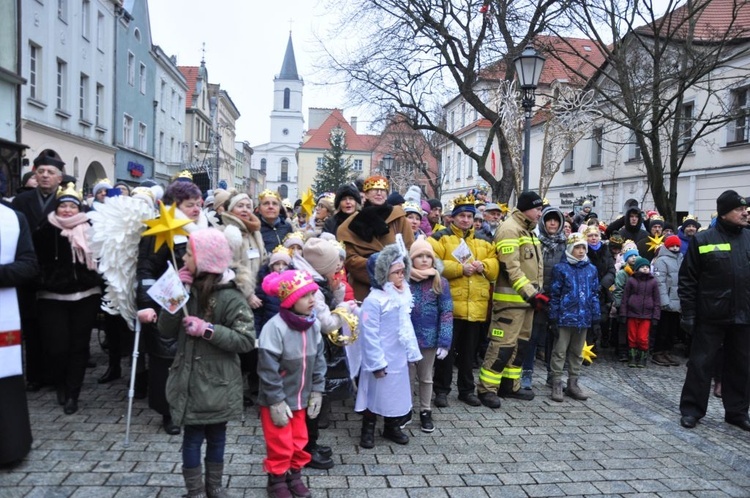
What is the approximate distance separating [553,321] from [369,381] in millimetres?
2638

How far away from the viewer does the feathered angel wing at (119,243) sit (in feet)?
15.5

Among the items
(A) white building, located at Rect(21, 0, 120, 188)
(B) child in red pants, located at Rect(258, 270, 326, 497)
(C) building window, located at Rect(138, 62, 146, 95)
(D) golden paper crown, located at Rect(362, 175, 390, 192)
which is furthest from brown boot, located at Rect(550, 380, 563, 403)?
(C) building window, located at Rect(138, 62, 146, 95)

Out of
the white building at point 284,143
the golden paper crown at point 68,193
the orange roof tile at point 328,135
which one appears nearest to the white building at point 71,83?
the golden paper crown at point 68,193

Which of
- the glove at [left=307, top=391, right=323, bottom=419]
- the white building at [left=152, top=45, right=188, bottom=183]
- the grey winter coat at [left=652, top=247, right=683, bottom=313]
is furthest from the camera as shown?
the white building at [left=152, top=45, right=188, bottom=183]

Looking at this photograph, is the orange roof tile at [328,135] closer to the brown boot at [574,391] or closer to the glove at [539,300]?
the brown boot at [574,391]

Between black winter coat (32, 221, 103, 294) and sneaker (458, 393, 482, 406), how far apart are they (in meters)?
3.76

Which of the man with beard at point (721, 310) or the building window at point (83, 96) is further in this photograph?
the building window at point (83, 96)

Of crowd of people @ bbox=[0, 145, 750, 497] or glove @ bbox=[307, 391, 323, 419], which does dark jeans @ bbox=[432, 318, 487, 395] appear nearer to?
crowd of people @ bbox=[0, 145, 750, 497]

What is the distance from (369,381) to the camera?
200 inches

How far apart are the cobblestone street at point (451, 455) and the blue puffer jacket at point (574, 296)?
0.92 metres

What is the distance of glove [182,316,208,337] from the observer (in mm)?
3559

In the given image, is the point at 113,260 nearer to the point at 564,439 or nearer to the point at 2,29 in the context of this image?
the point at 564,439

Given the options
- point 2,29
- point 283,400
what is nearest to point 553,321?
point 283,400

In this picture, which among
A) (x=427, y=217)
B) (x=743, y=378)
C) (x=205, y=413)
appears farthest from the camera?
(x=427, y=217)
